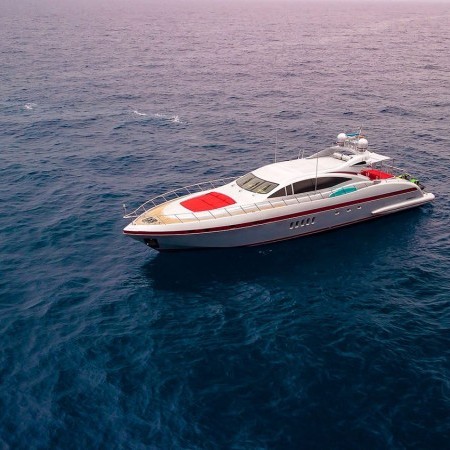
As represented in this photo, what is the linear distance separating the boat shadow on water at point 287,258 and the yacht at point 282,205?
2.17ft

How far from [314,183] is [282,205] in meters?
3.15

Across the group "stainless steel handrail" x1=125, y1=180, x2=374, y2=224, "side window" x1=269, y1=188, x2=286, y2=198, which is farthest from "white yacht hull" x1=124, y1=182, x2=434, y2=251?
"side window" x1=269, y1=188, x2=286, y2=198

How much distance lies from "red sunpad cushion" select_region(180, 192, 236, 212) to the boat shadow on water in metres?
2.91

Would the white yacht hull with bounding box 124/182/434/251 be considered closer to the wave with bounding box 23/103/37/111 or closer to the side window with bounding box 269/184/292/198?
the side window with bounding box 269/184/292/198

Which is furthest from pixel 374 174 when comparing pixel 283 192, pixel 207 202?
pixel 207 202

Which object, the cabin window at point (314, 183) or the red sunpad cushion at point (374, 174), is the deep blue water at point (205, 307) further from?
the cabin window at point (314, 183)

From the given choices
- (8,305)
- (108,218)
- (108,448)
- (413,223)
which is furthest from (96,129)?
(108,448)

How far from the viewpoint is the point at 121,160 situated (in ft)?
153

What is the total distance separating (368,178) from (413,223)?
4.72m

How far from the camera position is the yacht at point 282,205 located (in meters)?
29.5

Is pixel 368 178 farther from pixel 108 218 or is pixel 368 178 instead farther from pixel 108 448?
pixel 108 448

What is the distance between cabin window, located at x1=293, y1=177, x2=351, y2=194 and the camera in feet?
104

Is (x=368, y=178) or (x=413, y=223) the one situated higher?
(x=368, y=178)

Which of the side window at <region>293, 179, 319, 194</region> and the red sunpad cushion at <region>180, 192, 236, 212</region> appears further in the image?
the side window at <region>293, 179, 319, 194</region>
